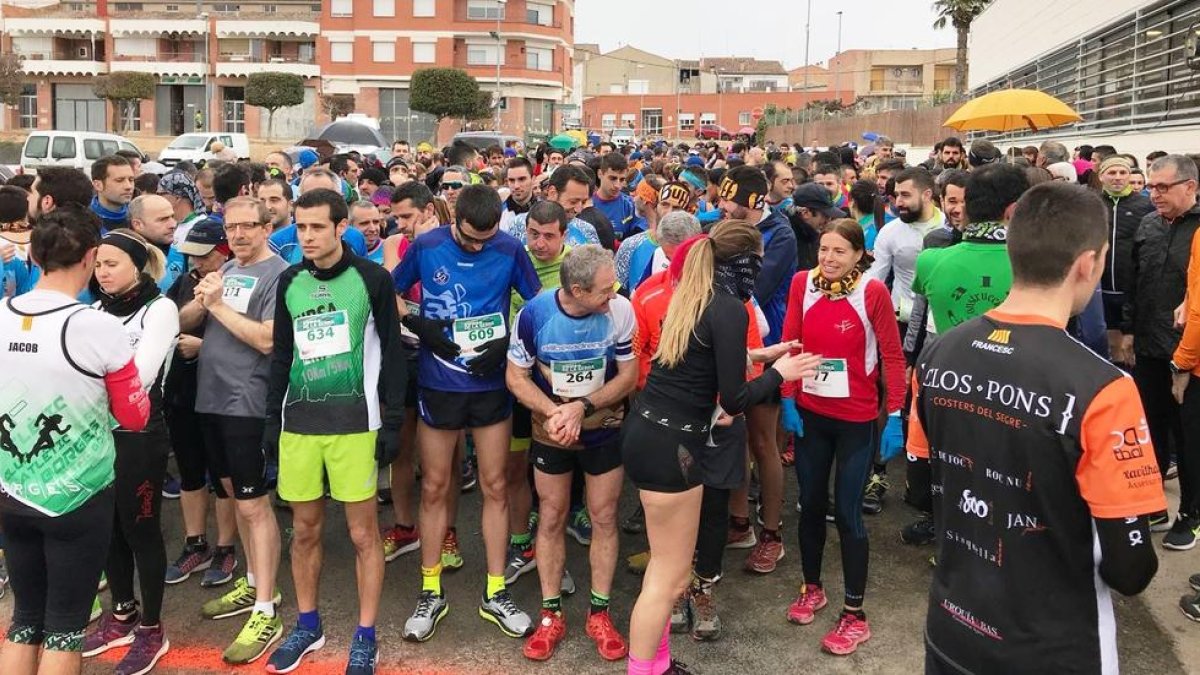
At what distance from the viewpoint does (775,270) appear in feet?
17.8

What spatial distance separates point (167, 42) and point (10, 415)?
6759 centimetres

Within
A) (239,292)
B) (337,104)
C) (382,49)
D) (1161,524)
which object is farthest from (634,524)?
(382,49)

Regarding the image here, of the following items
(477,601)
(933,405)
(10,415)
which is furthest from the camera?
(477,601)

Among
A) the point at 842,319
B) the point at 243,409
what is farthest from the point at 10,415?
the point at 842,319

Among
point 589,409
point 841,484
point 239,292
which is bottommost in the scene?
point 841,484

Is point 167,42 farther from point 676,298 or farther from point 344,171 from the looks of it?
point 676,298

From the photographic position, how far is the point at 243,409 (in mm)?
4426

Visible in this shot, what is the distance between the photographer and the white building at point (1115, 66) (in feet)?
40.4

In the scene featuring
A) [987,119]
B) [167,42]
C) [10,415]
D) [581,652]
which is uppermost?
[167,42]

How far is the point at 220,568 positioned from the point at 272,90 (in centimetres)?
5502

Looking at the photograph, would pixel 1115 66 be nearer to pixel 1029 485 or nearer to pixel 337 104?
pixel 1029 485

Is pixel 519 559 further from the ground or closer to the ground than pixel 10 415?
closer to the ground

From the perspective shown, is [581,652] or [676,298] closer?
[676,298]

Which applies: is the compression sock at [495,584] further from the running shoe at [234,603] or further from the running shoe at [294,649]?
the running shoe at [234,603]
